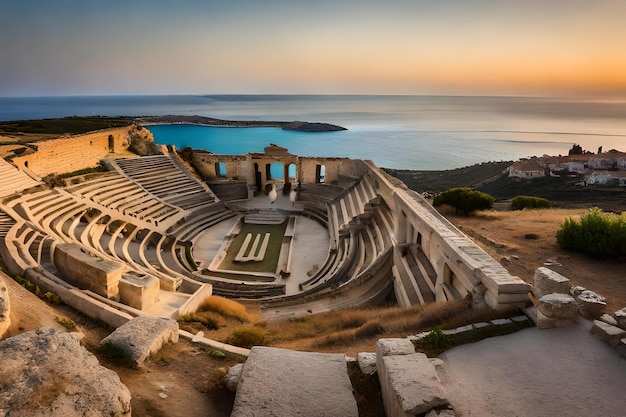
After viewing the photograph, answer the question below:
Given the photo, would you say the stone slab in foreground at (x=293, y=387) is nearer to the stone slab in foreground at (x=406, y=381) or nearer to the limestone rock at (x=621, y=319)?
→ the stone slab in foreground at (x=406, y=381)

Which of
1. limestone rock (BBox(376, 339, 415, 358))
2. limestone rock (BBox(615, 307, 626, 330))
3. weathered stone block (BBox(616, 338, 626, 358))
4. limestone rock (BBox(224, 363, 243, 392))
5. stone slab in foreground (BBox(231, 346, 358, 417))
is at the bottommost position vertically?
limestone rock (BBox(224, 363, 243, 392))

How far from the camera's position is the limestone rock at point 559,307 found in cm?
545

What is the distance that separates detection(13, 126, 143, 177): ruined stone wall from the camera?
1835 centimetres

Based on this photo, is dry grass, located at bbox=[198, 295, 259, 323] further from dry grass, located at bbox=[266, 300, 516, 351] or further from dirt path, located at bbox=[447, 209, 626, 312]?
dirt path, located at bbox=[447, 209, 626, 312]

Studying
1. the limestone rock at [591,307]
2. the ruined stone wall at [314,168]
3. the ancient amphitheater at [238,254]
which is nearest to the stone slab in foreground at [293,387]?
the ancient amphitheater at [238,254]

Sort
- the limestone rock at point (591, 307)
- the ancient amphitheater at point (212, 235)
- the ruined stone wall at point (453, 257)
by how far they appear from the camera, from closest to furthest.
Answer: the limestone rock at point (591, 307), the ruined stone wall at point (453, 257), the ancient amphitheater at point (212, 235)

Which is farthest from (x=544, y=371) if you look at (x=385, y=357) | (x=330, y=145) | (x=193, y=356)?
(x=330, y=145)

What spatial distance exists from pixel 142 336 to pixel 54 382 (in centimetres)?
218

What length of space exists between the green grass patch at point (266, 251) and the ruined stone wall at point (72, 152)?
9.82m

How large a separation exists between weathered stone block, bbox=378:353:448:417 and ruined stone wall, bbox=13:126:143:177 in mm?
19472

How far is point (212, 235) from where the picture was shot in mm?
20906

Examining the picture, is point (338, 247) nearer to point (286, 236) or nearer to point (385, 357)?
point (286, 236)

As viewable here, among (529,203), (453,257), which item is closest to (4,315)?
(453,257)

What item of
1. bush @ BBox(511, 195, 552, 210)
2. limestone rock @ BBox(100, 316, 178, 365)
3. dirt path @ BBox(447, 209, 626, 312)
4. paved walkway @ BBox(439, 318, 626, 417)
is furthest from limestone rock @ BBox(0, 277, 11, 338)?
bush @ BBox(511, 195, 552, 210)
